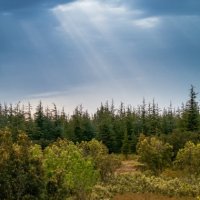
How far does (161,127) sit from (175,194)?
50.8m

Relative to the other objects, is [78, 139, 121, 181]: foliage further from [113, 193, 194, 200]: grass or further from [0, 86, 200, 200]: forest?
[113, 193, 194, 200]: grass

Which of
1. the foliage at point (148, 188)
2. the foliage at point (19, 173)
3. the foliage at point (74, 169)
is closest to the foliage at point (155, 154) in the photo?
the foliage at point (148, 188)

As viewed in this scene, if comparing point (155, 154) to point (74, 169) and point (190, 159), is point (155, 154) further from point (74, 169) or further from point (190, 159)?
point (74, 169)

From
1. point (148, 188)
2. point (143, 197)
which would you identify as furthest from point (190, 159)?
point (143, 197)

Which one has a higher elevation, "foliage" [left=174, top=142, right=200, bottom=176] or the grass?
"foliage" [left=174, top=142, right=200, bottom=176]

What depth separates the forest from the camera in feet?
63.6

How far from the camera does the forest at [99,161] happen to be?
19.4 m

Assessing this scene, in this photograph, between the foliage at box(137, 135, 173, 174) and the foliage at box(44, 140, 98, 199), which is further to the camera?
the foliage at box(137, 135, 173, 174)

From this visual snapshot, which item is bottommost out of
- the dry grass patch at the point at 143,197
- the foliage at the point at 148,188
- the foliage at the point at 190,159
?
the dry grass patch at the point at 143,197

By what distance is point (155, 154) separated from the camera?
52938mm

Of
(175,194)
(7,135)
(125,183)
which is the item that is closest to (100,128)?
(125,183)

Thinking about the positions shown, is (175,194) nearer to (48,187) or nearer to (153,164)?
(153,164)

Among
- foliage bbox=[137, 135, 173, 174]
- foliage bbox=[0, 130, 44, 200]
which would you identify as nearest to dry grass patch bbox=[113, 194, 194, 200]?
foliage bbox=[137, 135, 173, 174]

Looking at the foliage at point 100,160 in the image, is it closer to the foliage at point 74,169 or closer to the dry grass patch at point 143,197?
the dry grass patch at point 143,197
